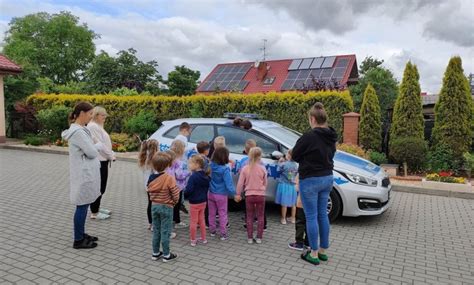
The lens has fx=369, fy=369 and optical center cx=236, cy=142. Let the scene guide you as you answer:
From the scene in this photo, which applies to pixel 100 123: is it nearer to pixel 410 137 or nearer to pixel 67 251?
pixel 67 251

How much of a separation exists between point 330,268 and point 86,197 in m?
3.03

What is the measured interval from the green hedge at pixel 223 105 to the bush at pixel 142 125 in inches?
16.3

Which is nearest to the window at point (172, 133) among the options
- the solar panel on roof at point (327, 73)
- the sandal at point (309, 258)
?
the sandal at point (309, 258)

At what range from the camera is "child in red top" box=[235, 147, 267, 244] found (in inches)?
195

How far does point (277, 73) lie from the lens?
1302 inches

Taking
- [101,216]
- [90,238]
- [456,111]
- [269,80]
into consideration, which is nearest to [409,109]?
[456,111]

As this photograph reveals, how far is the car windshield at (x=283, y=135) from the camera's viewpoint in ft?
20.6

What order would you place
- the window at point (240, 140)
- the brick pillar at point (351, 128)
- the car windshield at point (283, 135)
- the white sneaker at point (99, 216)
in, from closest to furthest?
the white sneaker at point (99, 216) → the window at point (240, 140) → the car windshield at point (283, 135) → the brick pillar at point (351, 128)

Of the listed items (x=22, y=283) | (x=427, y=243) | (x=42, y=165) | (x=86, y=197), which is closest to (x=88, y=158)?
(x=86, y=197)

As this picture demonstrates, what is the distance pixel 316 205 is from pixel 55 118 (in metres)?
15.2

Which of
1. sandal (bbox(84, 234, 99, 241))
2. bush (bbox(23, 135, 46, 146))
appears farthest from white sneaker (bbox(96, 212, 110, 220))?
bush (bbox(23, 135, 46, 146))

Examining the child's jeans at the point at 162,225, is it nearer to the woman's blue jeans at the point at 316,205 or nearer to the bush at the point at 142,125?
the woman's blue jeans at the point at 316,205

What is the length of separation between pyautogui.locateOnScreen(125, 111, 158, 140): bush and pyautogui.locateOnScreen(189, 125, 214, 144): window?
8614 millimetres

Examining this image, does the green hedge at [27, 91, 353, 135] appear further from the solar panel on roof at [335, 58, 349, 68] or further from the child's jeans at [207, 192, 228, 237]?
the solar panel on roof at [335, 58, 349, 68]
